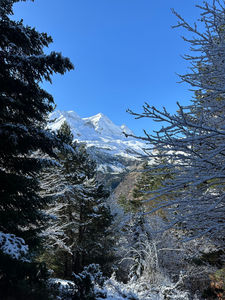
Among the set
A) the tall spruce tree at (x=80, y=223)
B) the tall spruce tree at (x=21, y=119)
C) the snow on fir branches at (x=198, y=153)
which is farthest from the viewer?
the tall spruce tree at (x=80, y=223)

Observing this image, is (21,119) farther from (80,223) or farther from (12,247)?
(80,223)

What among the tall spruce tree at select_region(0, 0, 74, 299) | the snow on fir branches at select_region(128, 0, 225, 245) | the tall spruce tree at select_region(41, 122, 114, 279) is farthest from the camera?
the tall spruce tree at select_region(41, 122, 114, 279)

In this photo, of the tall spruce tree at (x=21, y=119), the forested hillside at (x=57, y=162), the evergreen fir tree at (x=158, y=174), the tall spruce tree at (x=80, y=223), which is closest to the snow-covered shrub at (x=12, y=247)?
the forested hillside at (x=57, y=162)

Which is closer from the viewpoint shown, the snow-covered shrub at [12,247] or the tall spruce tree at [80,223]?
the snow-covered shrub at [12,247]

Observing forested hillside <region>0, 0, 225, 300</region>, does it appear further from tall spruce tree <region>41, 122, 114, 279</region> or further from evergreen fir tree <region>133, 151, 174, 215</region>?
tall spruce tree <region>41, 122, 114, 279</region>

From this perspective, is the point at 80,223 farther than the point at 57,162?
Yes

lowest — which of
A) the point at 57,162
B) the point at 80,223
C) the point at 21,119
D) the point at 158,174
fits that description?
the point at 80,223

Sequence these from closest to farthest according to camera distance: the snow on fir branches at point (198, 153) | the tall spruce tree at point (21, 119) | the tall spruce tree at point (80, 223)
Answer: the snow on fir branches at point (198, 153), the tall spruce tree at point (21, 119), the tall spruce tree at point (80, 223)

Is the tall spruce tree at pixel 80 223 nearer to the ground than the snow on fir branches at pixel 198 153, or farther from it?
nearer to the ground

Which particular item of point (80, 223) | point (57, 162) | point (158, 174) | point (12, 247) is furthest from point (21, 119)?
point (80, 223)

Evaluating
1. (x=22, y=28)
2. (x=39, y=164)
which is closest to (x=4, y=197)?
(x=39, y=164)

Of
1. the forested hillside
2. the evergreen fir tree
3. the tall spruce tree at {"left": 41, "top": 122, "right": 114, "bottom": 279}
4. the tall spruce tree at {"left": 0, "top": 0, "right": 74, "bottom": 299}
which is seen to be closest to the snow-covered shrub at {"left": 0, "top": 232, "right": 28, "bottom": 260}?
the forested hillside

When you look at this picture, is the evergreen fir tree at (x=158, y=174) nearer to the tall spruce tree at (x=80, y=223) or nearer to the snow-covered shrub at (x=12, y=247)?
the snow-covered shrub at (x=12, y=247)

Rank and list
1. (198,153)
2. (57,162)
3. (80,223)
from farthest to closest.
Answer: (80,223) → (57,162) → (198,153)
